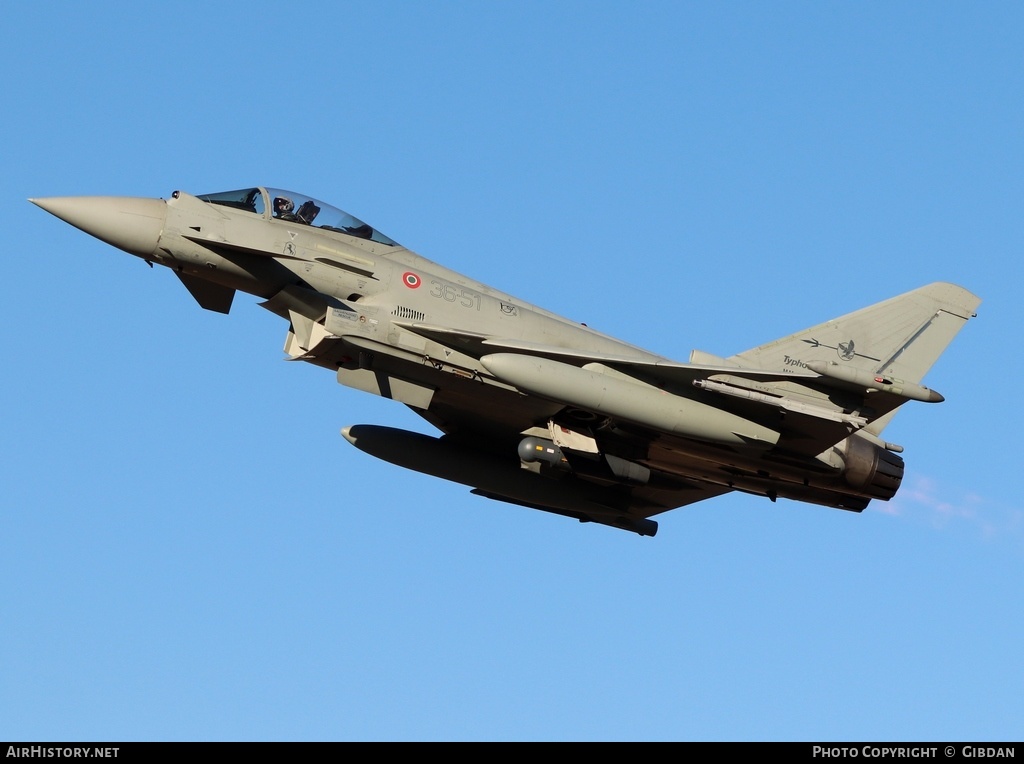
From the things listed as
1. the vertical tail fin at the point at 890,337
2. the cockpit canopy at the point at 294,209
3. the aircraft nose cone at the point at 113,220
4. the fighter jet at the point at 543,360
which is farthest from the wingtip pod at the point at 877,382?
the aircraft nose cone at the point at 113,220

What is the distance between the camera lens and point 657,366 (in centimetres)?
1889

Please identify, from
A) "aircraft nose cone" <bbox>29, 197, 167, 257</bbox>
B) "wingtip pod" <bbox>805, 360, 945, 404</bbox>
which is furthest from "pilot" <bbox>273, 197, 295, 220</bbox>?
"wingtip pod" <bbox>805, 360, 945, 404</bbox>

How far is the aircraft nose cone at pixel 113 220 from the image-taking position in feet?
60.7

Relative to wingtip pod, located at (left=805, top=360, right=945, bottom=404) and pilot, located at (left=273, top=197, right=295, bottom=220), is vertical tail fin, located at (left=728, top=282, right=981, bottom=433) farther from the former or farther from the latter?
pilot, located at (left=273, top=197, right=295, bottom=220)

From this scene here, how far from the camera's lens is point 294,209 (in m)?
19.5

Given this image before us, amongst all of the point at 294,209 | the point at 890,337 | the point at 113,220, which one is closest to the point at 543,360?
the point at 294,209

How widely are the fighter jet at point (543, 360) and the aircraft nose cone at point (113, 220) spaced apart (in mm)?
23

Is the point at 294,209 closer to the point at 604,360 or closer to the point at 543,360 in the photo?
the point at 543,360

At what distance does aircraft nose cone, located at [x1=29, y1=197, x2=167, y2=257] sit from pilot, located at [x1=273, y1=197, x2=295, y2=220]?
1.64 meters

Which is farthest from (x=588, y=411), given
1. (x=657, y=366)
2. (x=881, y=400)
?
(x=881, y=400)

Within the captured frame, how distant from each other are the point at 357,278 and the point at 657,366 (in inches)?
179

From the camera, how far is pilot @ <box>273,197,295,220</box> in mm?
19344
